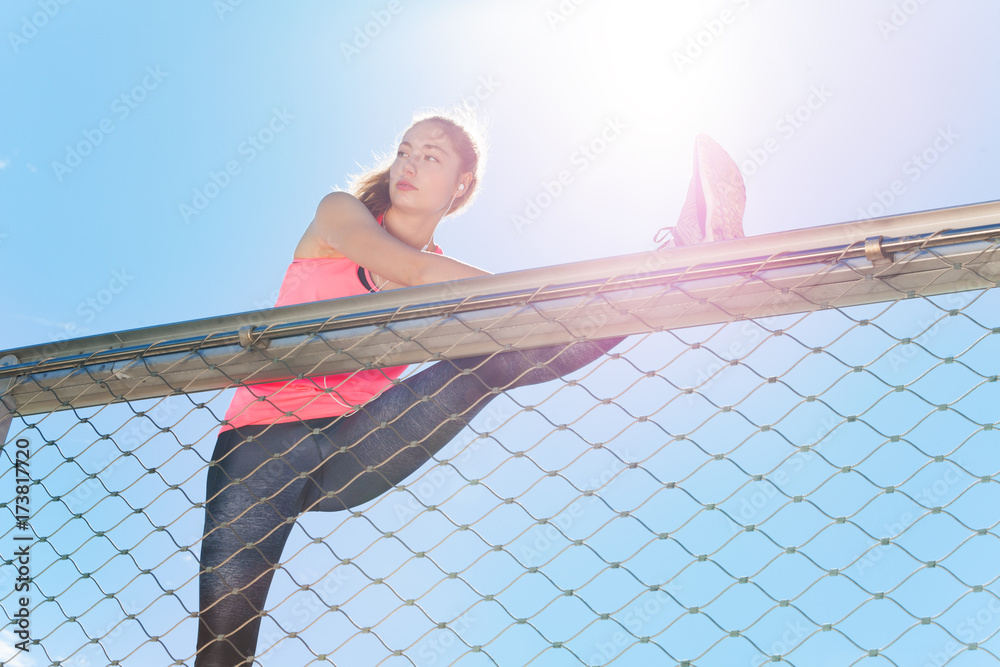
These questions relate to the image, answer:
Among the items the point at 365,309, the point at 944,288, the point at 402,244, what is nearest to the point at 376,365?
the point at 365,309

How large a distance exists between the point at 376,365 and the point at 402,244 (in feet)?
0.87

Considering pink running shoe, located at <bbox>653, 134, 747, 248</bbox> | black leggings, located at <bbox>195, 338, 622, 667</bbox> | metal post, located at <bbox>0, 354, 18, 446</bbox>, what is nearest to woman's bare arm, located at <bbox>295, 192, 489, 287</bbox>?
black leggings, located at <bbox>195, 338, 622, 667</bbox>

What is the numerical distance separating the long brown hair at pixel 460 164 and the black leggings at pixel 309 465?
62 centimetres

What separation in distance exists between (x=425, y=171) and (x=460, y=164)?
0.41 feet

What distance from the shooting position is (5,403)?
203 centimetres

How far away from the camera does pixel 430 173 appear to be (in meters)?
2.22

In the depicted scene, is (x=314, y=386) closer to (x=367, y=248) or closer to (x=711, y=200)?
(x=367, y=248)

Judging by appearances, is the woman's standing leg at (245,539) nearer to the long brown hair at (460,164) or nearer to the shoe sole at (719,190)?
the long brown hair at (460,164)

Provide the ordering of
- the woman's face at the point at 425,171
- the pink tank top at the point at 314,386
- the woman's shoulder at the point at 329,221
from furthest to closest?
the woman's face at the point at 425,171
the woman's shoulder at the point at 329,221
the pink tank top at the point at 314,386

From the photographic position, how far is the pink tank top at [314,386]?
1.84 meters

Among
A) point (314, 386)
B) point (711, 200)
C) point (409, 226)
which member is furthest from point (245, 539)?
point (711, 200)

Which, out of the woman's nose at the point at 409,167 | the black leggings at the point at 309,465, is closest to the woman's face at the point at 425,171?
the woman's nose at the point at 409,167

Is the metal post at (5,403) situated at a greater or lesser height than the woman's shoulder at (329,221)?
lesser

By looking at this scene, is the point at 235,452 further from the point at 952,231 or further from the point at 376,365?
the point at 952,231
